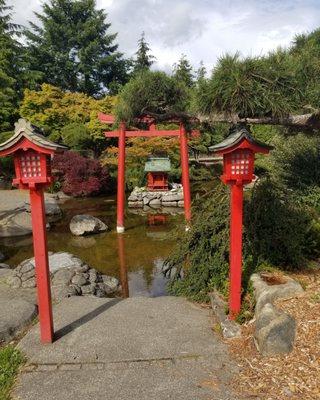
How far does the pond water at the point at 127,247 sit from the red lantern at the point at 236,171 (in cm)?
215

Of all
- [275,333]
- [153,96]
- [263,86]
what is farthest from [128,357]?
[153,96]

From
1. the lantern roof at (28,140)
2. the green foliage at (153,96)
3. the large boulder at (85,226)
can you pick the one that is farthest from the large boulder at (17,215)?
the lantern roof at (28,140)

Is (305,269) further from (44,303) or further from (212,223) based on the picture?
(44,303)

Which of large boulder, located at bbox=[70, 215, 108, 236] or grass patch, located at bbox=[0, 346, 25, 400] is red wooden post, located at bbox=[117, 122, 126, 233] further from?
grass patch, located at bbox=[0, 346, 25, 400]

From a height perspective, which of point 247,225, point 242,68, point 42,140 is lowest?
point 247,225

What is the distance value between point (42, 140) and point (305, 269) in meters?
4.25

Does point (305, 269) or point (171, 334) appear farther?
point (305, 269)

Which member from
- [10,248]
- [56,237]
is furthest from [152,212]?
[10,248]

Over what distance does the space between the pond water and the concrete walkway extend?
209 cm

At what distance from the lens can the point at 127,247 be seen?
10727 millimetres

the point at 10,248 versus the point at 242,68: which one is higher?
the point at 242,68

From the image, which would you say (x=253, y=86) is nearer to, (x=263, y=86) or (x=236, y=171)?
(x=263, y=86)

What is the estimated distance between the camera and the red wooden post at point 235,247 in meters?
4.71

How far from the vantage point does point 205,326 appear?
197 inches
